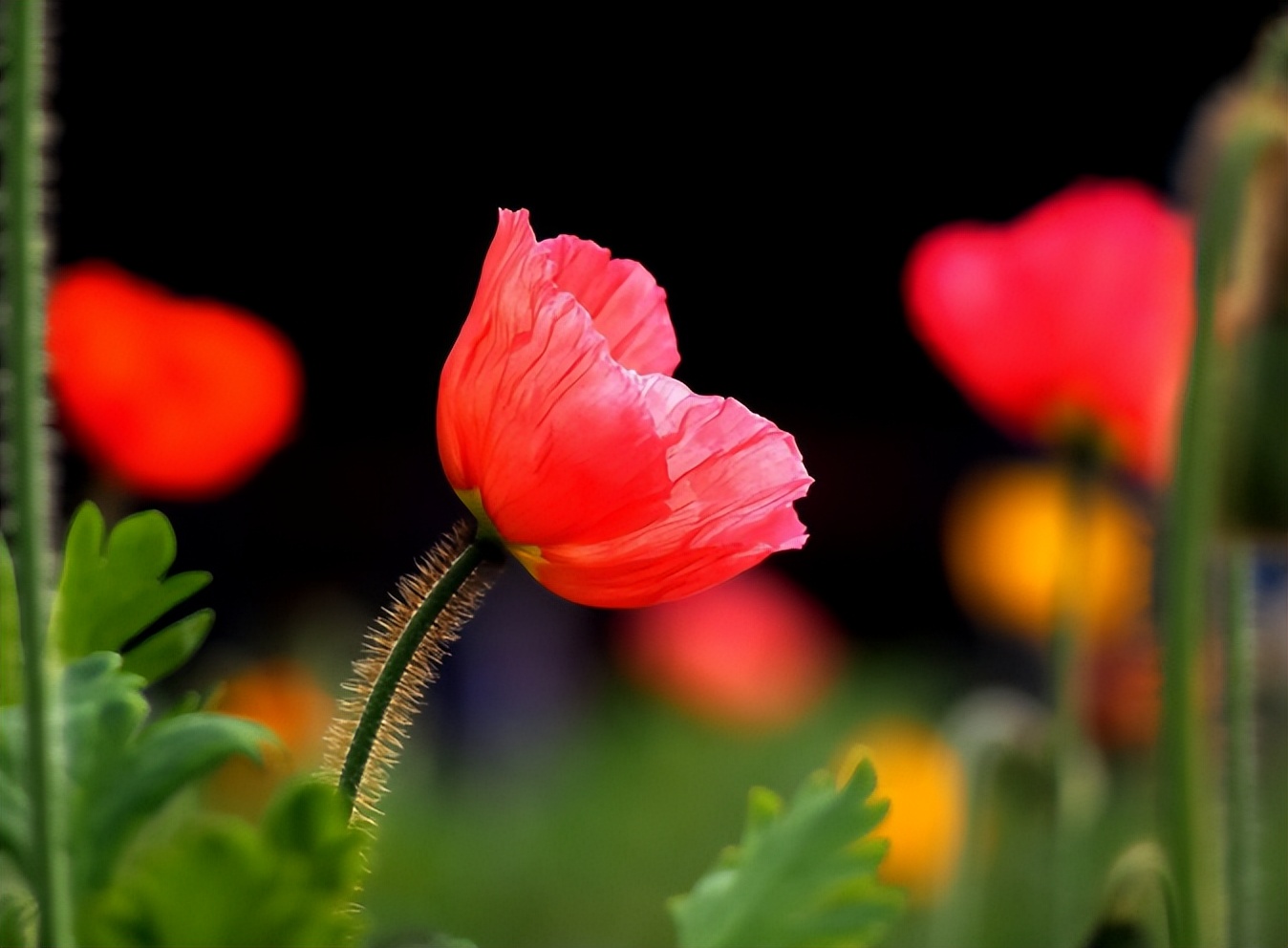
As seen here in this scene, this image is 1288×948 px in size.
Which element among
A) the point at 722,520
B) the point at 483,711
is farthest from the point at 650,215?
the point at 722,520

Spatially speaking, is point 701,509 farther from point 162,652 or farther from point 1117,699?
point 1117,699

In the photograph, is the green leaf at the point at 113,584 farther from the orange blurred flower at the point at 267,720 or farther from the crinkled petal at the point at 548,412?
the orange blurred flower at the point at 267,720

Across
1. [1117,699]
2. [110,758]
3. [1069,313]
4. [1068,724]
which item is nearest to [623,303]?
[110,758]

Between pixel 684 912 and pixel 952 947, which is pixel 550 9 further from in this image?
pixel 684 912

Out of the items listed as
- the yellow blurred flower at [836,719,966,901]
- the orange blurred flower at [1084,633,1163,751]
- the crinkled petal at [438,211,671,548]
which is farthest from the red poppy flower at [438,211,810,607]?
the orange blurred flower at [1084,633,1163,751]

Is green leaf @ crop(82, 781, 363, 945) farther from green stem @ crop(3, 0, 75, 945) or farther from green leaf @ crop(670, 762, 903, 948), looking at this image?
green leaf @ crop(670, 762, 903, 948)

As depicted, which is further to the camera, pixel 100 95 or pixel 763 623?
pixel 100 95
